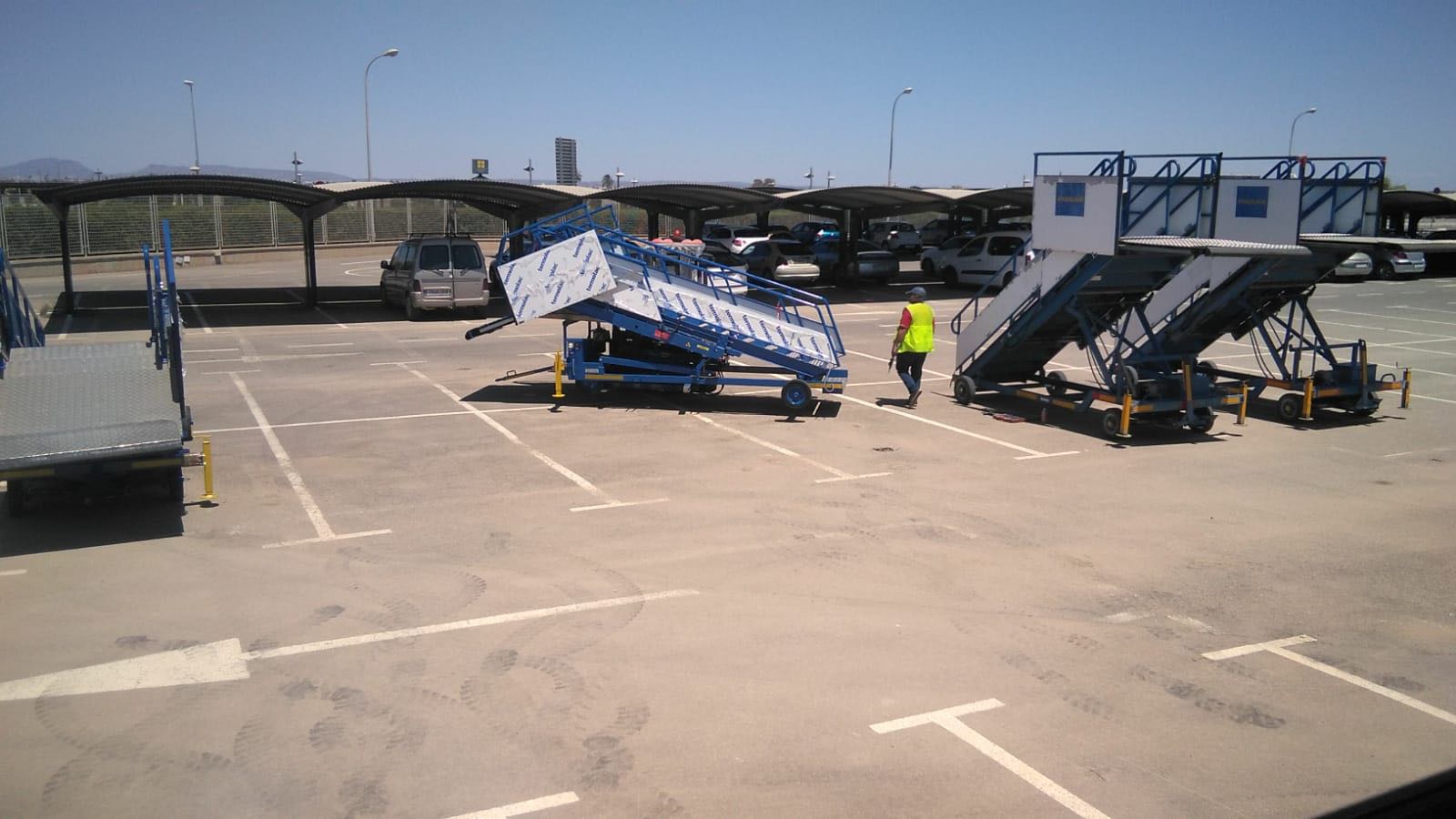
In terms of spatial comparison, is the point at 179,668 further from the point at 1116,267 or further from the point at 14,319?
the point at 1116,267

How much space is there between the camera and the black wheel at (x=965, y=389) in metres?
15.1

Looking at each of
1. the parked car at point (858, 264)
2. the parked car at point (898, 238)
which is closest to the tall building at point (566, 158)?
the parked car at point (898, 238)

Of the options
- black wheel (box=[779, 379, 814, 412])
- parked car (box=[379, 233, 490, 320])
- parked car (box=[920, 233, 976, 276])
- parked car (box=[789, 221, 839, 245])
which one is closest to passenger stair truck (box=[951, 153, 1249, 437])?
black wheel (box=[779, 379, 814, 412])

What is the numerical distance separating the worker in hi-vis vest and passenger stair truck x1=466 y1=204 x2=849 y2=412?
93cm

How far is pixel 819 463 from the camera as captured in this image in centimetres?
1165

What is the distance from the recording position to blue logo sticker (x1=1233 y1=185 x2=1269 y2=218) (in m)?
13.4

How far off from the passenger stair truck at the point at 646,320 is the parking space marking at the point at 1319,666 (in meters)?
7.92

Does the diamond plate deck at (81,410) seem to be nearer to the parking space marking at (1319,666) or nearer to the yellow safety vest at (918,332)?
the parking space marking at (1319,666)

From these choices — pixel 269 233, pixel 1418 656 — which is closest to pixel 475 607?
pixel 1418 656

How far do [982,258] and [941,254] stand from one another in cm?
259

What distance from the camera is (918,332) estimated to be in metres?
14.6

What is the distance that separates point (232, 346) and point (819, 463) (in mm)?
13410

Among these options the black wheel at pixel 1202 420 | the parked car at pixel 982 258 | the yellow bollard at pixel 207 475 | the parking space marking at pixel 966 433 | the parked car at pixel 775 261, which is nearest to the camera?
the yellow bollard at pixel 207 475

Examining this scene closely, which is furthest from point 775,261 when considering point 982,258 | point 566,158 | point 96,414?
point 566,158
